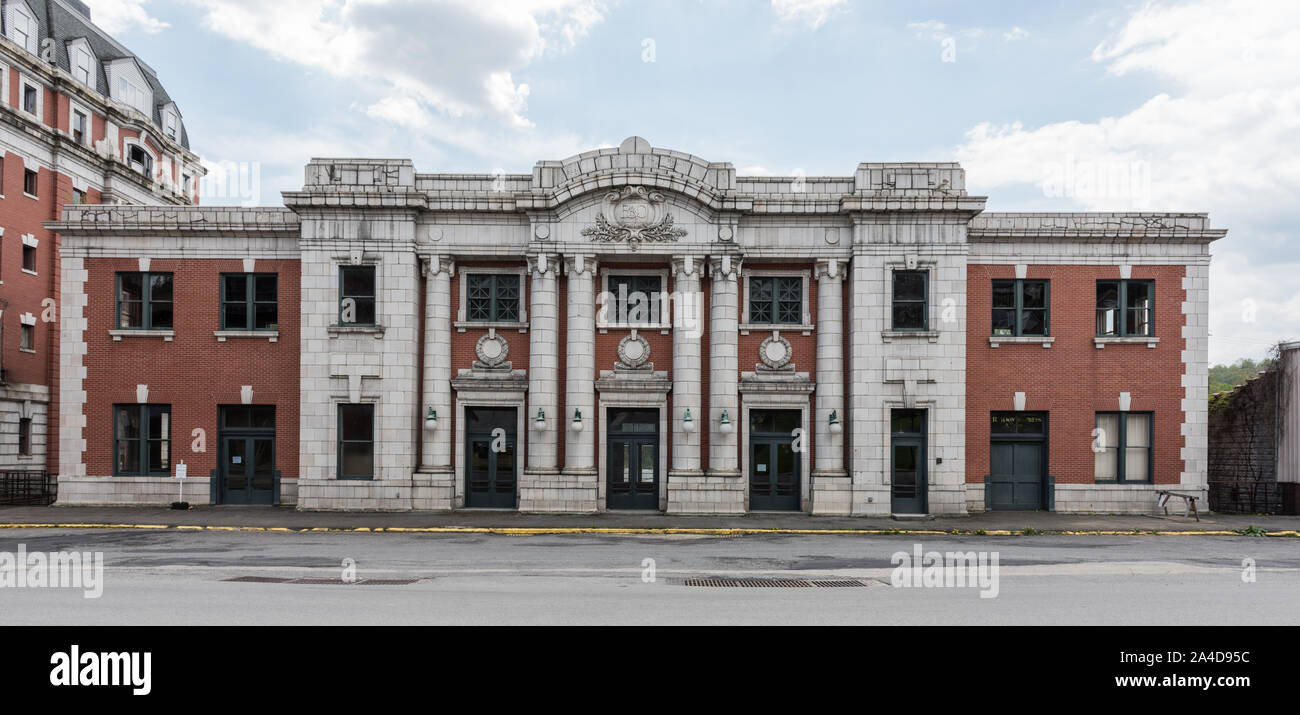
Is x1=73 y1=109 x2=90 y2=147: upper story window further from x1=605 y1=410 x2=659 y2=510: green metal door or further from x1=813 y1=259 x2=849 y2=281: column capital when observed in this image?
x1=813 y1=259 x2=849 y2=281: column capital

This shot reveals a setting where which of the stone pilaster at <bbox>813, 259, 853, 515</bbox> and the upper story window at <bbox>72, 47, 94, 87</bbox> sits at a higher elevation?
the upper story window at <bbox>72, 47, 94, 87</bbox>

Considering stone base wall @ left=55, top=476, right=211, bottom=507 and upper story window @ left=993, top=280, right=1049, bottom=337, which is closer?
stone base wall @ left=55, top=476, right=211, bottom=507

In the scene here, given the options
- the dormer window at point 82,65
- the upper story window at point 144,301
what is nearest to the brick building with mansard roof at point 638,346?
the upper story window at point 144,301

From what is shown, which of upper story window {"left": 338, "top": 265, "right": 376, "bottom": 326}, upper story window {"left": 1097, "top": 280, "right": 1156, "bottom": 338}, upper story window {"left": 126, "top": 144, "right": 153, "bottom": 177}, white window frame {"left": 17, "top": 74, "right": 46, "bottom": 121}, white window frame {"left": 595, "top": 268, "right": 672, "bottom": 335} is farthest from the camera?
upper story window {"left": 126, "top": 144, "right": 153, "bottom": 177}

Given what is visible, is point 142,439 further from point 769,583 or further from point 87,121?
point 87,121

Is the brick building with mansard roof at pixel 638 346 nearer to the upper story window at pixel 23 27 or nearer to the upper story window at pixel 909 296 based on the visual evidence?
the upper story window at pixel 909 296

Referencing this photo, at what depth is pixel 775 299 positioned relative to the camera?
2475 centimetres

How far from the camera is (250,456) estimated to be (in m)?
25.2

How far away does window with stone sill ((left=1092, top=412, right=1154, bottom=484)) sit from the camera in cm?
2486

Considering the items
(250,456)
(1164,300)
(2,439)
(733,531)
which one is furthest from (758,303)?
(2,439)

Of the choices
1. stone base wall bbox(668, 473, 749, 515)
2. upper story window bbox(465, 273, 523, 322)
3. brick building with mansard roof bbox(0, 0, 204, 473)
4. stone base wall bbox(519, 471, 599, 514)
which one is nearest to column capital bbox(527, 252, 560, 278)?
upper story window bbox(465, 273, 523, 322)

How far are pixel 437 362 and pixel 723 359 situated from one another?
27.3 feet

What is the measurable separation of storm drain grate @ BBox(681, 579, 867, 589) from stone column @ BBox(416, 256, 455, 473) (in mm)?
13005
